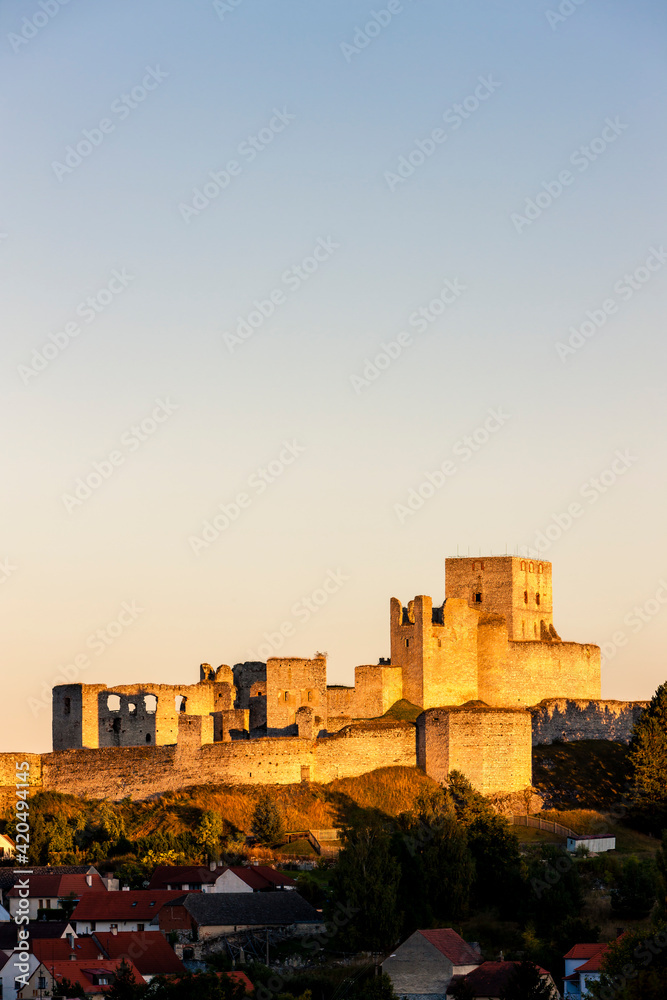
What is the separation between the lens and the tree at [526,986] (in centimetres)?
6344

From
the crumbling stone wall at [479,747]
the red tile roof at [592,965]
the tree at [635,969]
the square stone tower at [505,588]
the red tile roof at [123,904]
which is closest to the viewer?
the tree at [635,969]

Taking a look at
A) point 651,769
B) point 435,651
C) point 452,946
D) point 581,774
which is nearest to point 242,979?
point 452,946

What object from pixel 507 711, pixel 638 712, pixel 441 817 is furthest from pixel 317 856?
pixel 638 712

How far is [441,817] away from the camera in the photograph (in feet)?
249

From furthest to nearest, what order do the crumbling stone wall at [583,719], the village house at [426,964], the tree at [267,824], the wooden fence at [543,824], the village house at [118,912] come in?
the crumbling stone wall at [583,719] → the wooden fence at [543,824] → the tree at [267,824] → the village house at [118,912] → the village house at [426,964]

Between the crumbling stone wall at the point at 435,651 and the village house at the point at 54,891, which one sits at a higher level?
the crumbling stone wall at the point at 435,651

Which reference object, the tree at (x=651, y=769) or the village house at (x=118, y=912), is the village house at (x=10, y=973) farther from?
the tree at (x=651, y=769)

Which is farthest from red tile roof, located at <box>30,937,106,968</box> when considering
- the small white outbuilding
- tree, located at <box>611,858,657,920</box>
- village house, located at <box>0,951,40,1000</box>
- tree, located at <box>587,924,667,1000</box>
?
the small white outbuilding

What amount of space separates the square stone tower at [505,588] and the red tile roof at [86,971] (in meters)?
34.2

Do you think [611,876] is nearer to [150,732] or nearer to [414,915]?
[414,915]

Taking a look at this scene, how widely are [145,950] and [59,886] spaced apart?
6941mm

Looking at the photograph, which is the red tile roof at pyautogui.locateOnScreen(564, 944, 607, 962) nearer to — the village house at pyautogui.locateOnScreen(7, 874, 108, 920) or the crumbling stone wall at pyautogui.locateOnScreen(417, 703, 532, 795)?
the crumbling stone wall at pyautogui.locateOnScreen(417, 703, 532, 795)

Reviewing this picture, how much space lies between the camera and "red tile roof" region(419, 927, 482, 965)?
66875 millimetres

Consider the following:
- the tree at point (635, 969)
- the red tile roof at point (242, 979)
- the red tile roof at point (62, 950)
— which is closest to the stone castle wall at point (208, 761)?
the red tile roof at point (62, 950)
